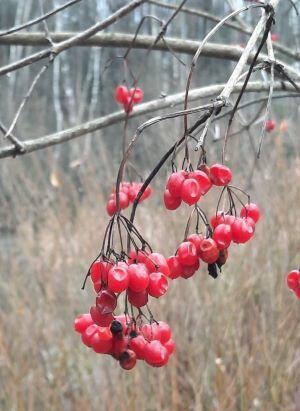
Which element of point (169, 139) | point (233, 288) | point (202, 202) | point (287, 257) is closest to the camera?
point (233, 288)

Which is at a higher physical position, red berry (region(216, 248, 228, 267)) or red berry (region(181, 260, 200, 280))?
red berry (region(216, 248, 228, 267))

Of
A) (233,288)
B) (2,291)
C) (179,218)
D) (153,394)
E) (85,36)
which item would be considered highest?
(85,36)

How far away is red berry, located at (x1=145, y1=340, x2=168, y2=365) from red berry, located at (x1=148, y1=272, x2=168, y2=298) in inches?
4.2

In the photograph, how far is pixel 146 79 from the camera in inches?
392

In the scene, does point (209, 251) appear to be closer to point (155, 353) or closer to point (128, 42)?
point (155, 353)

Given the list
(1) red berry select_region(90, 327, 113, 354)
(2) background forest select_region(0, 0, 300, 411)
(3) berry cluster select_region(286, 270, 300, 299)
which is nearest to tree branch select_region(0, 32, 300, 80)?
(2) background forest select_region(0, 0, 300, 411)

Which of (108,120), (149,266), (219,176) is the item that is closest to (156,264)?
(149,266)

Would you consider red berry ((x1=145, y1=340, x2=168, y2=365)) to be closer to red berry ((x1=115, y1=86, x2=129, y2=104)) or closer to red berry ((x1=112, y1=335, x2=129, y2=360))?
red berry ((x1=112, y1=335, x2=129, y2=360))

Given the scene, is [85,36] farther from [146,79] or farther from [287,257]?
[146,79]

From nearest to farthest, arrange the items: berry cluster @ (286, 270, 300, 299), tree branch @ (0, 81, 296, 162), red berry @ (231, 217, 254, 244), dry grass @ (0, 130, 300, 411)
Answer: red berry @ (231, 217, 254, 244) → berry cluster @ (286, 270, 300, 299) → tree branch @ (0, 81, 296, 162) → dry grass @ (0, 130, 300, 411)

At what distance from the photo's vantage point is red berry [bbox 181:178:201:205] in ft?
1.93

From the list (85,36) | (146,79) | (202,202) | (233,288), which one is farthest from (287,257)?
(146,79)

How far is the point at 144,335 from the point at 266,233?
256cm

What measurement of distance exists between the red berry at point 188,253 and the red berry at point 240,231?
0.05 metres
